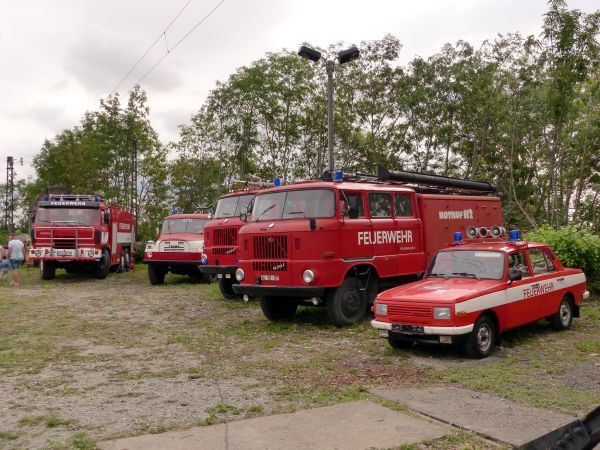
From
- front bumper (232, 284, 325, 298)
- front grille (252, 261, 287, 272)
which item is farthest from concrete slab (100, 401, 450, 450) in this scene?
front grille (252, 261, 287, 272)

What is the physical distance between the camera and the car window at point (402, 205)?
11719 mm

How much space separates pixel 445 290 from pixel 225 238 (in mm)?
6947

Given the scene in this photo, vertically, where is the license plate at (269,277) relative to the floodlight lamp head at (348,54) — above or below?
below

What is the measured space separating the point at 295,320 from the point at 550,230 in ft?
23.6

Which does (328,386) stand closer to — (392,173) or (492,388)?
(492,388)

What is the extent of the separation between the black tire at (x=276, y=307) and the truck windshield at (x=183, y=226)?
8099mm

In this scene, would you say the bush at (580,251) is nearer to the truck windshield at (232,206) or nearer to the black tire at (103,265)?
the truck windshield at (232,206)

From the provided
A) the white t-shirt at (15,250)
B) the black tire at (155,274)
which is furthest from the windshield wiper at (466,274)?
the white t-shirt at (15,250)

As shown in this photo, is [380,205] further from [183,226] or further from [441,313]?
[183,226]

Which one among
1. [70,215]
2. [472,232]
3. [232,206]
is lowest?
[472,232]

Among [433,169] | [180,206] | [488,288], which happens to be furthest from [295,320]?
[180,206]

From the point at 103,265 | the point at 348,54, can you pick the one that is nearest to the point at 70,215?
the point at 103,265

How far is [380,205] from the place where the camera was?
11.3 meters

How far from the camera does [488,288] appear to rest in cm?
792
